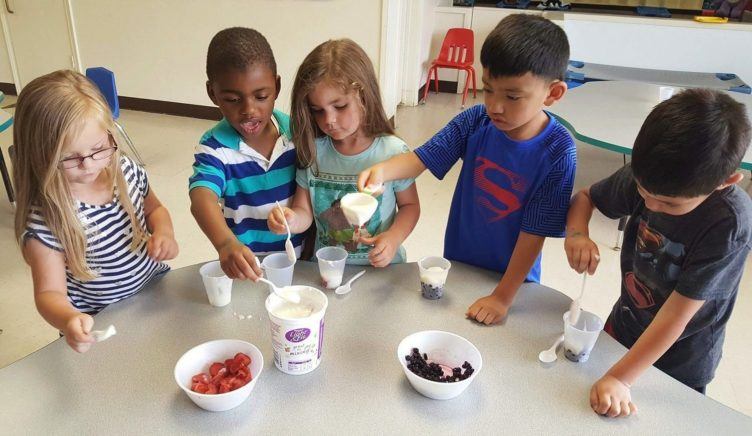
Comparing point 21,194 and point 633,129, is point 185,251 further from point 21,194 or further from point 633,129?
point 633,129

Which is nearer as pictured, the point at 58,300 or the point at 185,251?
the point at 58,300

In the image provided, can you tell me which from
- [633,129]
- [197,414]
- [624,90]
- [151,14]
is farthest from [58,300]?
[151,14]

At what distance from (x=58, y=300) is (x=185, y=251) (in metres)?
1.86

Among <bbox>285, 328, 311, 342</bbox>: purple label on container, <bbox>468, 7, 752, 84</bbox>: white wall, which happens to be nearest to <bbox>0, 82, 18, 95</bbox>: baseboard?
<bbox>468, 7, 752, 84</bbox>: white wall

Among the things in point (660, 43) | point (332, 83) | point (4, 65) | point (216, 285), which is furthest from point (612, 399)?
point (4, 65)

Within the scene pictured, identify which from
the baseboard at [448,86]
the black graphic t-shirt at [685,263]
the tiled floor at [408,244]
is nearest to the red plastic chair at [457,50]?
the baseboard at [448,86]

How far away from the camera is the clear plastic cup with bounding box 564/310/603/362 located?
102 cm

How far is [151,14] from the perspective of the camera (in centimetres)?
471

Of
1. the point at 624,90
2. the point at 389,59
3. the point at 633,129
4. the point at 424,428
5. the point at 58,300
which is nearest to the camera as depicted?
the point at 424,428

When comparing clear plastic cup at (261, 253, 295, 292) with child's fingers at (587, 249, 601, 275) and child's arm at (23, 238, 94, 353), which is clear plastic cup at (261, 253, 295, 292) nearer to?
child's arm at (23, 238, 94, 353)

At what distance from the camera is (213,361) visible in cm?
100

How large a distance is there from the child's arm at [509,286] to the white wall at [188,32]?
137 inches

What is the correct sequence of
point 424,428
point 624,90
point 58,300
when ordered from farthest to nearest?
point 624,90 → point 58,300 → point 424,428

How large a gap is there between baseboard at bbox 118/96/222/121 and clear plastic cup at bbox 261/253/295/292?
393 cm
